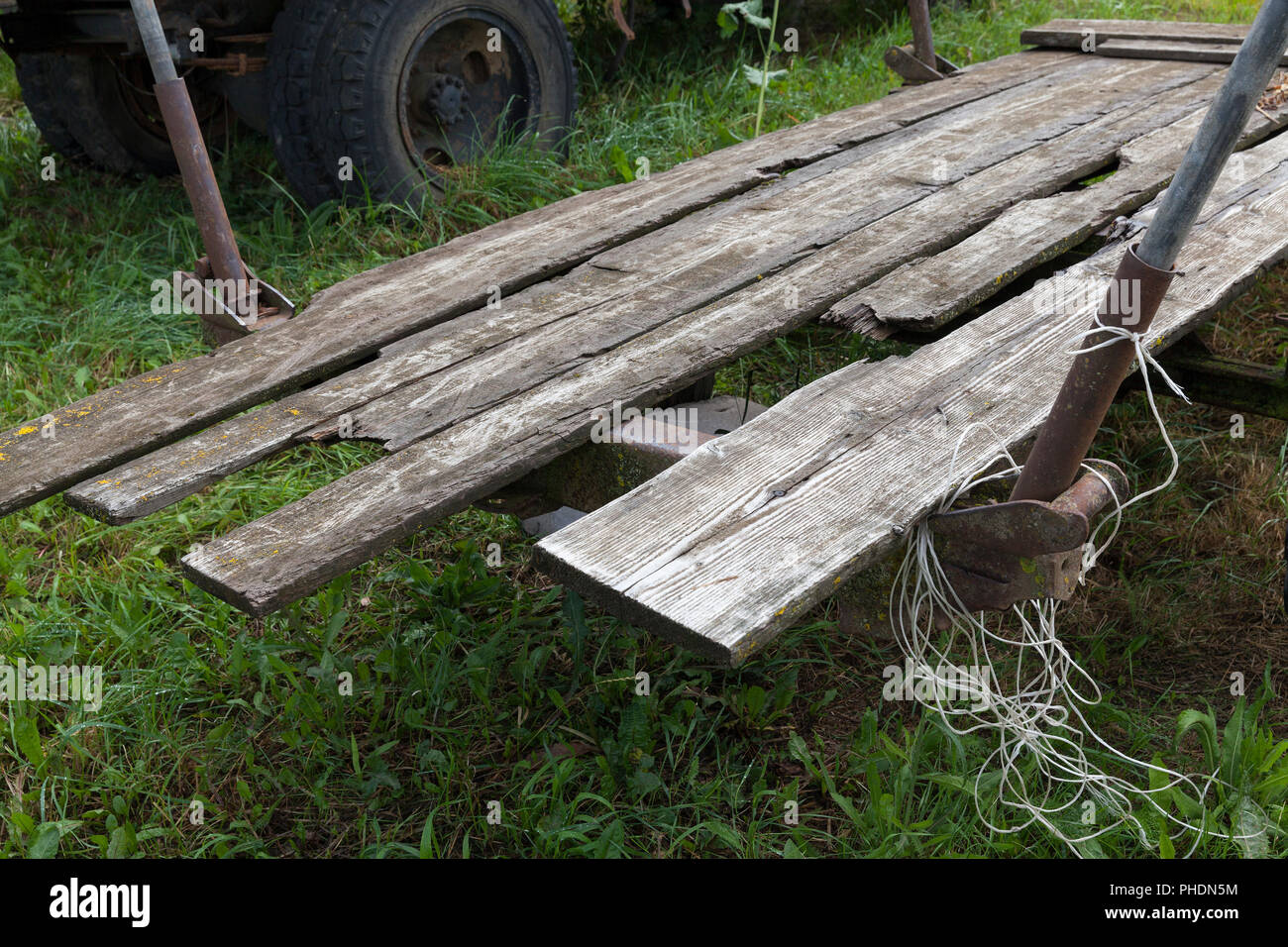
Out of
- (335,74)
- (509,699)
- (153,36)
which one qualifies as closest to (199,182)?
(153,36)

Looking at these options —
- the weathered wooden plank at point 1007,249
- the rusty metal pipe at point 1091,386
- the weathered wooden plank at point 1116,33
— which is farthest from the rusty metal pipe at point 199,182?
the weathered wooden plank at point 1116,33

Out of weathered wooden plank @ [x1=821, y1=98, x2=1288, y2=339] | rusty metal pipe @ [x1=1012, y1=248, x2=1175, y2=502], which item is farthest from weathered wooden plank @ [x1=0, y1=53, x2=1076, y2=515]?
rusty metal pipe @ [x1=1012, y1=248, x2=1175, y2=502]

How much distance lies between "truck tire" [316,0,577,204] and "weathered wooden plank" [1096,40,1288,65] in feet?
6.99

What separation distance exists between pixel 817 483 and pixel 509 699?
119cm

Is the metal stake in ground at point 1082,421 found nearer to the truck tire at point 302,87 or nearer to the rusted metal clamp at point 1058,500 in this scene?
the rusted metal clamp at point 1058,500

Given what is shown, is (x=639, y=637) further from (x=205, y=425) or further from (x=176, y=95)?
(x=176, y=95)

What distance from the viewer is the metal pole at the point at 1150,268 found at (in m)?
1.30

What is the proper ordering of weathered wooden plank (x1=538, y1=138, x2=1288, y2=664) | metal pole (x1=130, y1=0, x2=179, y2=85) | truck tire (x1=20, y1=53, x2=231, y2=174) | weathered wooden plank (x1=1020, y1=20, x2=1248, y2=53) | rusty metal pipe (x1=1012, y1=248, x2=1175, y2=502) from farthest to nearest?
truck tire (x1=20, y1=53, x2=231, y2=174), weathered wooden plank (x1=1020, y1=20, x2=1248, y2=53), metal pole (x1=130, y1=0, x2=179, y2=85), weathered wooden plank (x1=538, y1=138, x2=1288, y2=664), rusty metal pipe (x1=1012, y1=248, x2=1175, y2=502)

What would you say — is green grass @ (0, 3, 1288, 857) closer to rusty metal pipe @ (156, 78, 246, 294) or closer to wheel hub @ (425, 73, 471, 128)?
rusty metal pipe @ (156, 78, 246, 294)

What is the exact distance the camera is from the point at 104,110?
5.07 metres

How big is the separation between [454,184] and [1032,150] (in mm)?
Result: 2078

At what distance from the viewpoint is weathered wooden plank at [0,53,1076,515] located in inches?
82.6

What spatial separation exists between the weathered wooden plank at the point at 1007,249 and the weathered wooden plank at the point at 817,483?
0.37ft

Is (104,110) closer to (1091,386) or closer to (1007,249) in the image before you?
(1007,249)
